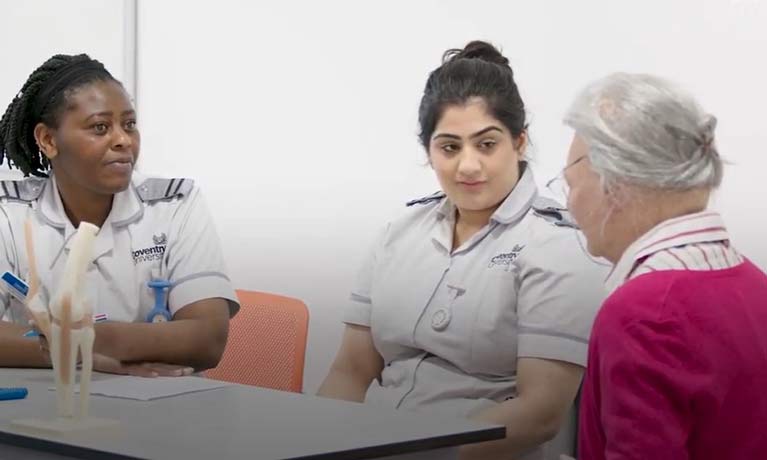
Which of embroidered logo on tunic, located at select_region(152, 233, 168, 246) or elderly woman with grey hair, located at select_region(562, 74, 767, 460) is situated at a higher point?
elderly woman with grey hair, located at select_region(562, 74, 767, 460)

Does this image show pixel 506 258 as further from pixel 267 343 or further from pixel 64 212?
pixel 64 212

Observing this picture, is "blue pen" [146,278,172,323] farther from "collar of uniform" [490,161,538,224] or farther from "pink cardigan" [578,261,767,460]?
"pink cardigan" [578,261,767,460]

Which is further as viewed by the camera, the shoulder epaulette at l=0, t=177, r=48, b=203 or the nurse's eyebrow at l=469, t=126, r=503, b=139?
the shoulder epaulette at l=0, t=177, r=48, b=203

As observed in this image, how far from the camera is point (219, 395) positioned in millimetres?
1988

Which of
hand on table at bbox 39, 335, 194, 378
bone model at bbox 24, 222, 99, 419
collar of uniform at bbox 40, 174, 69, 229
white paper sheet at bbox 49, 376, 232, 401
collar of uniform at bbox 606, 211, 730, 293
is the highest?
collar of uniform at bbox 606, 211, 730, 293

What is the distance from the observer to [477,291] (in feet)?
8.19

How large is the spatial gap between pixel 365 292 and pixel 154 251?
→ 20.5 inches

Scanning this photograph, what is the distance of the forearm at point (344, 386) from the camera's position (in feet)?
8.59

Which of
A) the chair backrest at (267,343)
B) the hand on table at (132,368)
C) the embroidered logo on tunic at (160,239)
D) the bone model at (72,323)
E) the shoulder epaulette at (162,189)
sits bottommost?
the chair backrest at (267,343)

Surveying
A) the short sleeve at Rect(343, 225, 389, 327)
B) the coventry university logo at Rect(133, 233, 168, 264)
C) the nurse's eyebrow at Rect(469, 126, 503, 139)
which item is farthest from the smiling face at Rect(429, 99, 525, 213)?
the coventry university logo at Rect(133, 233, 168, 264)

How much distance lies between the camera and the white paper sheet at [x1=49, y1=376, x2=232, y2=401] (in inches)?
78.5

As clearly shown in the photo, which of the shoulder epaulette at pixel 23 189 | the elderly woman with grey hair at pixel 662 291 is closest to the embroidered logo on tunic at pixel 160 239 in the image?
the shoulder epaulette at pixel 23 189

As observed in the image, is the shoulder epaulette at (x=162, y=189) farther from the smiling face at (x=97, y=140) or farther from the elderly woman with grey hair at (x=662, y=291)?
the elderly woman with grey hair at (x=662, y=291)

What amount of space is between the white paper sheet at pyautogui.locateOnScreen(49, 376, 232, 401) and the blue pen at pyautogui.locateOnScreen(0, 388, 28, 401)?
89 millimetres
